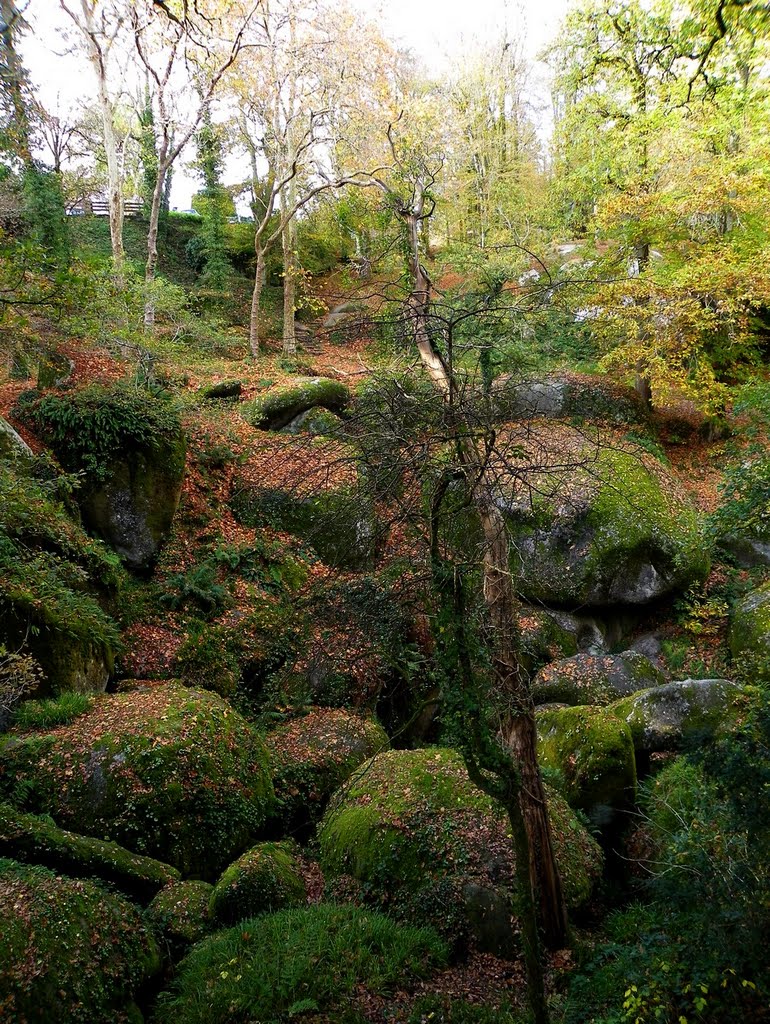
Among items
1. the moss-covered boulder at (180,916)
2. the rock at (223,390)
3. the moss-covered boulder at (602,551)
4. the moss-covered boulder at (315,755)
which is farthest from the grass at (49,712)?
the rock at (223,390)

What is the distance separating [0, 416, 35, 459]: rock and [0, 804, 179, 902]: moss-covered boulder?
5.45 m

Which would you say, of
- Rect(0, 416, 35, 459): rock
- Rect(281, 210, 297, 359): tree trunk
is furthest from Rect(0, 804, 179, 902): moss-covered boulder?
Rect(281, 210, 297, 359): tree trunk

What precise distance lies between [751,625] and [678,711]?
387 cm

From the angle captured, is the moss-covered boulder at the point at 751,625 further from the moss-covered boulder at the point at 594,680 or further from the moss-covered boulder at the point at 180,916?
the moss-covered boulder at the point at 180,916

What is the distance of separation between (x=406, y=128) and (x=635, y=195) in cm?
801

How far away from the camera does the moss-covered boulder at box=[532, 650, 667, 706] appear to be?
32.9 ft

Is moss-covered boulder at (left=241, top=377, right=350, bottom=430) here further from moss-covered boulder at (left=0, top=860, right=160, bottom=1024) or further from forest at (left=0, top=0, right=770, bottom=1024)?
moss-covered boulder at (left=0, top=860, right=160, bottom=1024)

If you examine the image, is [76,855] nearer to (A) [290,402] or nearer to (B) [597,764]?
(B) [597,764]

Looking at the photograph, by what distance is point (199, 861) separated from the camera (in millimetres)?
6742

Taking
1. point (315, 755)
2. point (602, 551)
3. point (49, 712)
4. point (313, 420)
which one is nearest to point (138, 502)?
point (49, 712)

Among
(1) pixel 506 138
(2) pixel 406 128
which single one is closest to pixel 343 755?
(2) pixel 406 128

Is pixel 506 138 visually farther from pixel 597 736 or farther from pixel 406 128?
pixel 597 736

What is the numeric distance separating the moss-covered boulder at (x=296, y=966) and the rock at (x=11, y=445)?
7.33 meters

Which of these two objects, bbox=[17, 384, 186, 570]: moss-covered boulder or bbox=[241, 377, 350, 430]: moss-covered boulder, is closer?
bbox=[17, 384, 186, 570]: moss-covered boulder
